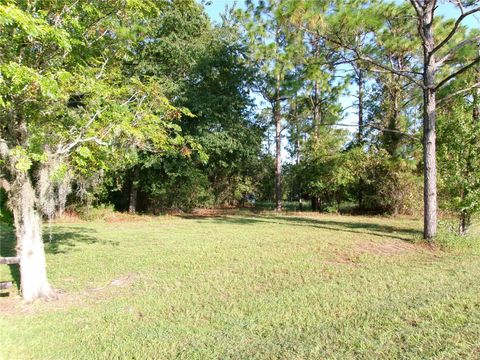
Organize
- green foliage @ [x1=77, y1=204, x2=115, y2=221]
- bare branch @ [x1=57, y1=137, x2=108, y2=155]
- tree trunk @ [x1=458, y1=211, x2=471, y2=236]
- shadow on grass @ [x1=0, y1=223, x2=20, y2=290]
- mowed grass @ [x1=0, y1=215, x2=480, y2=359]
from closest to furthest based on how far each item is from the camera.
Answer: mowed grass @ [x1=0, y1=215, x2=480, y2=359]
bare branch @ [x1=57, y1=137, x2=108, y2=155]
shadow on grass @ [x1=0, y1=223, x2=20, y2=290]
tree trunk @ [x1=458, y1=211, x2=471, y2=236]
green foliage @ [x1=77, y1=204, x2=115, y2=221]

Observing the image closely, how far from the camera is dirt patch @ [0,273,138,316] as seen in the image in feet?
15.6

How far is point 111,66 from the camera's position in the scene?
22.1 ft

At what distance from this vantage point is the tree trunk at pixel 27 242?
16.6 ft

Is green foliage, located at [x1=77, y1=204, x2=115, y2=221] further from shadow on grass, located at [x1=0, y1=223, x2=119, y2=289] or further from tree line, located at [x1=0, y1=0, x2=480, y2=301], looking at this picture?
shadow on grass, located at [x1=0, y1=223, x2=119, y2=289]

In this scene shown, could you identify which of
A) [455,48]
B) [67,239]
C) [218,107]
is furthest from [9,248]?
[455,48]

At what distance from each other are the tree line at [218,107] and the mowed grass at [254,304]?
1.15 metres

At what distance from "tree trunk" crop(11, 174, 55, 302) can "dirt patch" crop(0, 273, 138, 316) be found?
0.44 ft

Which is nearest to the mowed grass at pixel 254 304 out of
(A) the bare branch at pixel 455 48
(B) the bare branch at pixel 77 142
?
(B) the bare branch at pixel 77 142

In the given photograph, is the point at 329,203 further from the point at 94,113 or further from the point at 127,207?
the point at 94,113

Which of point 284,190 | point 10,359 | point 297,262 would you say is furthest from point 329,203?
point 10,359

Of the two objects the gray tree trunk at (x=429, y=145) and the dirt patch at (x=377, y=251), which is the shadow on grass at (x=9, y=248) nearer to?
the dirt patch at (x=377, y=251)

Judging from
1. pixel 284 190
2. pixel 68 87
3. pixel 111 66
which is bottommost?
pixel 284 190

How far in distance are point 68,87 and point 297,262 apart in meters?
4.83

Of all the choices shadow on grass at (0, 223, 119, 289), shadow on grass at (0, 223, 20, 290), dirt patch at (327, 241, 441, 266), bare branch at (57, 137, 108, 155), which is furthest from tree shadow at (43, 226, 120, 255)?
dirt patch at (327, 241, 441, 266)
